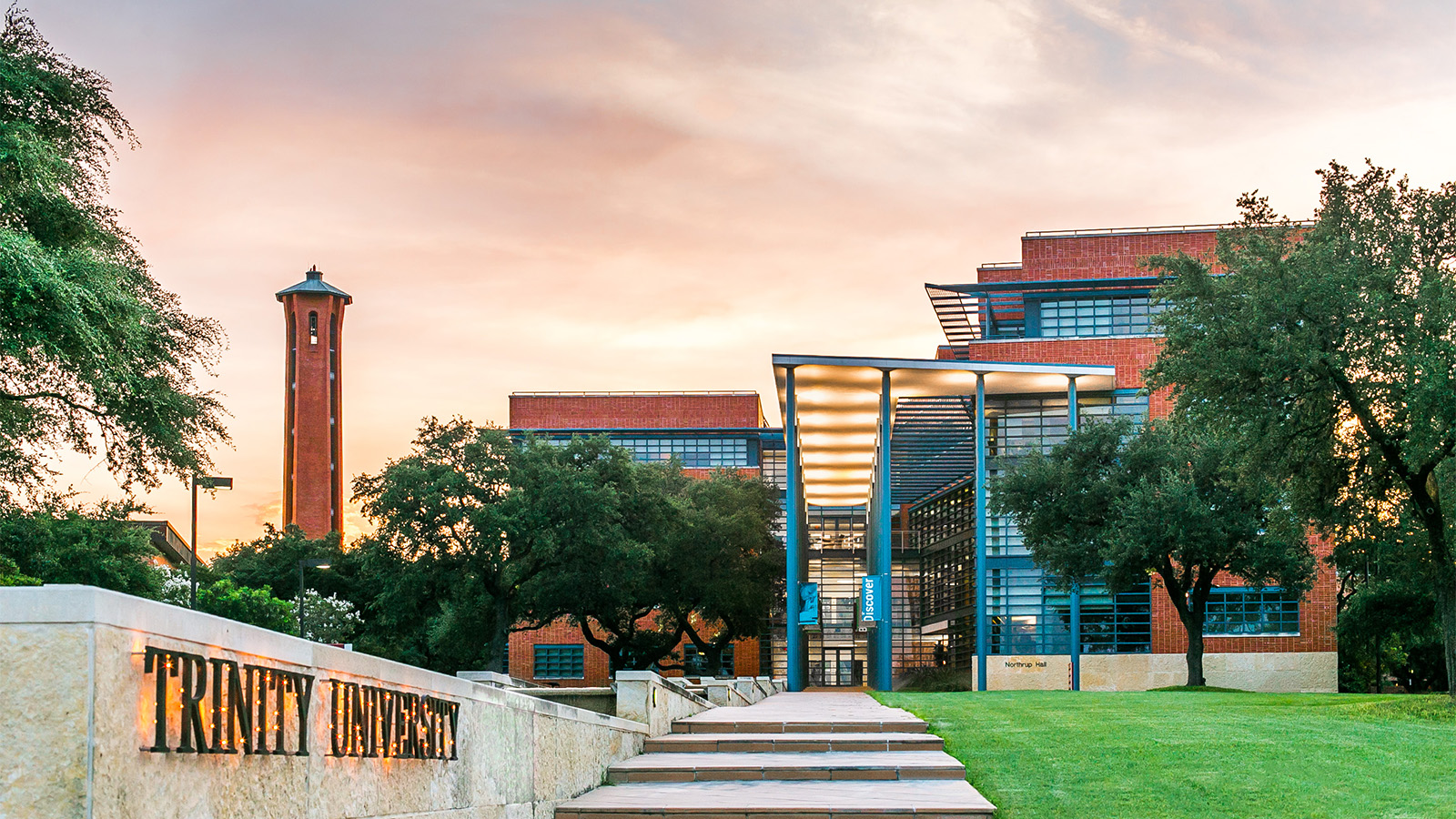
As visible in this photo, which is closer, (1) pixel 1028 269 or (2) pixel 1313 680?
(2) pixel 1313 680

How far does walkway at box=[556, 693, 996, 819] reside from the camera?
11.6 meters

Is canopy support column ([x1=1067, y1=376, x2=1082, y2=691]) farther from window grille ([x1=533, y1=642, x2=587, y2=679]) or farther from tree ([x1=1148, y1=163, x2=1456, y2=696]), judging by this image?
window grille ([x1=533, y1=642, x2=587, y2=679])

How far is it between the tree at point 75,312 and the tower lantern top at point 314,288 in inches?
3318

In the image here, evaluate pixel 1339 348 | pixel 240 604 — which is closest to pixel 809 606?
pixel 240 604

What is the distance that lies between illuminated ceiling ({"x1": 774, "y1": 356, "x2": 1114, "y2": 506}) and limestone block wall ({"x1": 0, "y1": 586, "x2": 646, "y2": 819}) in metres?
39.6

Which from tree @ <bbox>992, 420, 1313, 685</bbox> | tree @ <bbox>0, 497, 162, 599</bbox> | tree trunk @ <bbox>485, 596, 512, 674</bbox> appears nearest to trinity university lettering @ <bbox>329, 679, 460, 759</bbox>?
tree @ <bbox>992, 420, 1313, 685</bbox>

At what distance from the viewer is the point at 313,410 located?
345 feet

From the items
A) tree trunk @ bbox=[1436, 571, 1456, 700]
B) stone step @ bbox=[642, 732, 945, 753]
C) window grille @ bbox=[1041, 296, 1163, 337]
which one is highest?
window grille @ bbox=[1041, 296, 1163, 337]

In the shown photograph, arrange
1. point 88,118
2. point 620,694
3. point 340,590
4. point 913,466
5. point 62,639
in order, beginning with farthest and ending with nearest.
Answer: point 340,590, point 913,466, point 88,118, point 620,694, point 62,639

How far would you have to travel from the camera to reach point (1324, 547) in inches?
2084

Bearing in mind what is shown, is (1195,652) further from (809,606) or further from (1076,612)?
(809,606)

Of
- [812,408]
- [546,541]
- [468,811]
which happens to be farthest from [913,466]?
[468,811]

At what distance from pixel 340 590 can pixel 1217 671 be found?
46664 mm

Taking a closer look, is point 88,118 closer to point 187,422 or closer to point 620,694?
point 187,422
